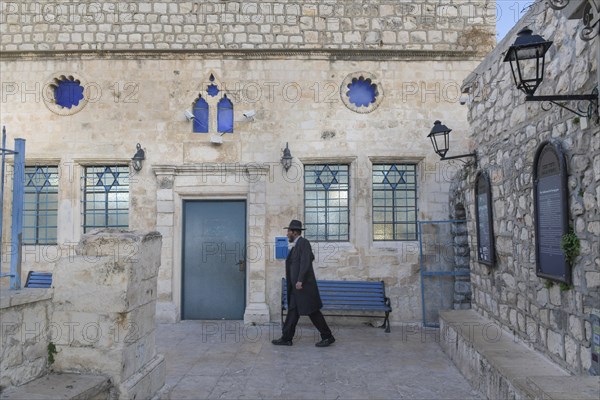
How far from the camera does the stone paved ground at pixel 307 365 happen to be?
447 cm

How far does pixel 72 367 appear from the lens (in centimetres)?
336

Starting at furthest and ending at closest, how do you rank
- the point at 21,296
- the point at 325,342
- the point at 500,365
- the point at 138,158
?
the point at 138,158
the point at 325,342
the point at 500,365
the point at 21,296

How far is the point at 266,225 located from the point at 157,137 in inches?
89.7

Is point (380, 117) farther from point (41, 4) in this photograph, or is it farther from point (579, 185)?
point (41, 4)

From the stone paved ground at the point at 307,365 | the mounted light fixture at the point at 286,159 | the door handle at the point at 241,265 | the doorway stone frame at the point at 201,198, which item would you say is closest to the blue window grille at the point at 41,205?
the doorway stone frame at the point at 201,198

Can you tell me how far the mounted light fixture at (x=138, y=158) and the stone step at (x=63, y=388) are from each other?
4698 millimetres

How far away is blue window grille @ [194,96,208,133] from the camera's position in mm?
7750

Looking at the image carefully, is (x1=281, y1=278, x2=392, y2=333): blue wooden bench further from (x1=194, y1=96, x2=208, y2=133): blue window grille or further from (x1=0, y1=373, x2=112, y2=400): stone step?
(x1=0, y1=373, x2=112, y2=400): stone step

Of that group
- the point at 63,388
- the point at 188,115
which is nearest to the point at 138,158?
the point at 188,115

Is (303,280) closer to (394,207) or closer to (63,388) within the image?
(394,207)

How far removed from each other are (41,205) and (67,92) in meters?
1.92

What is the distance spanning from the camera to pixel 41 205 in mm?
7859

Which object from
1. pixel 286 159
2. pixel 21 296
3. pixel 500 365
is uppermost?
pixel 286 159

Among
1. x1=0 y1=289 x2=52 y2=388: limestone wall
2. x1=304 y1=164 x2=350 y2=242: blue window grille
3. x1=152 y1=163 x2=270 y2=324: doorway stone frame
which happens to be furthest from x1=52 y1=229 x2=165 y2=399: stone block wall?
x1=304 y1=164 x2=350 y2=242: blue window grille
